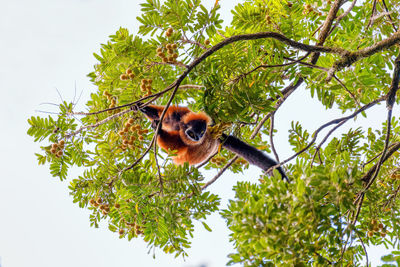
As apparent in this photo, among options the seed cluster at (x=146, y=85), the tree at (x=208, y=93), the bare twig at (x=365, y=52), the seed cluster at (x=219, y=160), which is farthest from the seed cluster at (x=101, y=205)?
the bare twig at (x=365, y=52)

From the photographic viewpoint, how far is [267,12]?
198 cm

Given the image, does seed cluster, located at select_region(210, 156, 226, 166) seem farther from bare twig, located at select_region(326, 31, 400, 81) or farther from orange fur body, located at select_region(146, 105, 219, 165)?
bare twig, located at select_region(326, 31, 400, 81)

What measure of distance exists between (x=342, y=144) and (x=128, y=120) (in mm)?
1528

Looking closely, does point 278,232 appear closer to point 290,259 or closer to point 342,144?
point 290,259

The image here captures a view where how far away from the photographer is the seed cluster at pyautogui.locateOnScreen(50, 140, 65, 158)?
2.05 metres

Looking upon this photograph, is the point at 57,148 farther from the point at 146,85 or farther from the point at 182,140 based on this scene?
the point at 182,140

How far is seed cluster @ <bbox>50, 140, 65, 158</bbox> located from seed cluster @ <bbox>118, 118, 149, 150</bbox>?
34 centimetres

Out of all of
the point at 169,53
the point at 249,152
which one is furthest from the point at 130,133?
the point at 249,152

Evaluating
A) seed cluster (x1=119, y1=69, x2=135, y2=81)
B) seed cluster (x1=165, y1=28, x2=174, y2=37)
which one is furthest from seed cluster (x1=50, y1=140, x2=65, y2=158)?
seed cluster (x1=165, y1=28, x2=174, y2=37)

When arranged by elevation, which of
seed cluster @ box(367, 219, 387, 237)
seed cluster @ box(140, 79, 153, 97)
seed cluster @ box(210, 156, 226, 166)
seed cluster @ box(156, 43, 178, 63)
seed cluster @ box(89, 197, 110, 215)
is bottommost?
seed cluster @ box(367, 219, 387, 237)

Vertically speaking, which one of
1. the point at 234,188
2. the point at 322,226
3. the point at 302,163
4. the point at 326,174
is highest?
the point at 234,188

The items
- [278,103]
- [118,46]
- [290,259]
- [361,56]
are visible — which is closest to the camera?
[290,259]

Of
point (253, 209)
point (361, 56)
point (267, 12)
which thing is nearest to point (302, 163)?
point (253, 209)

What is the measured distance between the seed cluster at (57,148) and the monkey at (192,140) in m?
0.71
